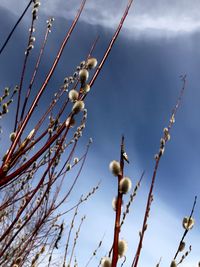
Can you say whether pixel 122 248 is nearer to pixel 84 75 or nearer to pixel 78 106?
pixel 78 106

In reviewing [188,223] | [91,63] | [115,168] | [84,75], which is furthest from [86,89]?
[188,223]

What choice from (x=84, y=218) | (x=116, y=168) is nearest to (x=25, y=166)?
(x=116, y=168)

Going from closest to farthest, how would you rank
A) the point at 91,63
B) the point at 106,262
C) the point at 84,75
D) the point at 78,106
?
1. the point at 106,262
2. the point at 78,106
3. the point at 84,75
4. the point at 91,63

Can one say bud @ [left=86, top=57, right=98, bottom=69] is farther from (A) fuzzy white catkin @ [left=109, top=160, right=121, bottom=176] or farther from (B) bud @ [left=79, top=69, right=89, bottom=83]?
(A) fuzzy white catkin @ [left=109, top=160, right=121, bottom=176]

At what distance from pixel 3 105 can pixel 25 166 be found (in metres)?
1.20

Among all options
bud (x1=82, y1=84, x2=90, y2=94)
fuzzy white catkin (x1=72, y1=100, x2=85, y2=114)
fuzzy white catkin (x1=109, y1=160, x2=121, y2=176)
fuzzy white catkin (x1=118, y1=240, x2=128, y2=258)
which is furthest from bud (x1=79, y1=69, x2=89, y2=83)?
fuzzy white catkin (x1=118, y1=240, x2=128, y2=258)

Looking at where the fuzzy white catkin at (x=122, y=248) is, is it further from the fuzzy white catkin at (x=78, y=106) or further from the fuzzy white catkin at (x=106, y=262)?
the fuzzy white catkin at (x=78, y=106)

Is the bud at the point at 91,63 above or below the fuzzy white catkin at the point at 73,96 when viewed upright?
above

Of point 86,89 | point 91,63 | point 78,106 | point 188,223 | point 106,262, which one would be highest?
point 91,63

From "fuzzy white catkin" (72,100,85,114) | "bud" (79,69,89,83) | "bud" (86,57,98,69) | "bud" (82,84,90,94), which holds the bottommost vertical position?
"fuzzy white catkin" (72,100,85,114)

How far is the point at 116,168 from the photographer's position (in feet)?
2.92

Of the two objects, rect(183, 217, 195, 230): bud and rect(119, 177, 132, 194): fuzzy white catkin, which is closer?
rect(119, 177, 132, 194): fuzzy white catkin

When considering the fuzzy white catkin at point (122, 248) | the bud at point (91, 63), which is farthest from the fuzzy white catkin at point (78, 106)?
the fuzzy white catkin at point (122, 248)

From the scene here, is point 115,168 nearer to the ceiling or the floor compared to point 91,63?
nearer to the floor
